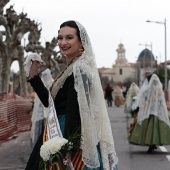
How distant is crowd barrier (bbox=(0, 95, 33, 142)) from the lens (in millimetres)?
16156

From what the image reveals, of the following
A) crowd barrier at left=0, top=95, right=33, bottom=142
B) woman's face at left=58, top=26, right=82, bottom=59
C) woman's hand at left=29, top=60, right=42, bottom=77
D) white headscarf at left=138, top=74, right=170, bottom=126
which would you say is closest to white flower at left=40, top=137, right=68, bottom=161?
woman's face at left=58, top=26, right=82, bottom=59

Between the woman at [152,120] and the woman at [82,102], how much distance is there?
7979 millimetres

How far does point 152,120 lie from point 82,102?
8.57 metres

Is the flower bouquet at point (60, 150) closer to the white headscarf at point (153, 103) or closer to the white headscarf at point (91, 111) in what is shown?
the white headscarf at point (91, 111)

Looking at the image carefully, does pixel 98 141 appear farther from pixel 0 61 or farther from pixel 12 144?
pixel 0 61

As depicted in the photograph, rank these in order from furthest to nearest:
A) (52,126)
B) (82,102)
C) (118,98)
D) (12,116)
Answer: (118,98), (12,116), (52,126), (82,102)

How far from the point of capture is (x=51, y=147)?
403 centimetres

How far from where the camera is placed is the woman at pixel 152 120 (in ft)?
40.4

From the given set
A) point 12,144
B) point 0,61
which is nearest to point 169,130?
point 12,144

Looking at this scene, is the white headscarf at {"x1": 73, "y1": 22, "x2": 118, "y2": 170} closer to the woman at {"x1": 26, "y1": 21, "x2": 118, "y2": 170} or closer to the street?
the woman at {"x1": 26, "y1": 21, "x2": 118, "y2": 170}

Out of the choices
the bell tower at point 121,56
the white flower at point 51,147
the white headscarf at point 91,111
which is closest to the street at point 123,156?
the white headscarf at point 91,111

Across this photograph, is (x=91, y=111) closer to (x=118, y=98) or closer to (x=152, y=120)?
(x=152, y=120)

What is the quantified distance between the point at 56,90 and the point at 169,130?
27.3 ft

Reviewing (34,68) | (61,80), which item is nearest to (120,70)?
(34,68)
